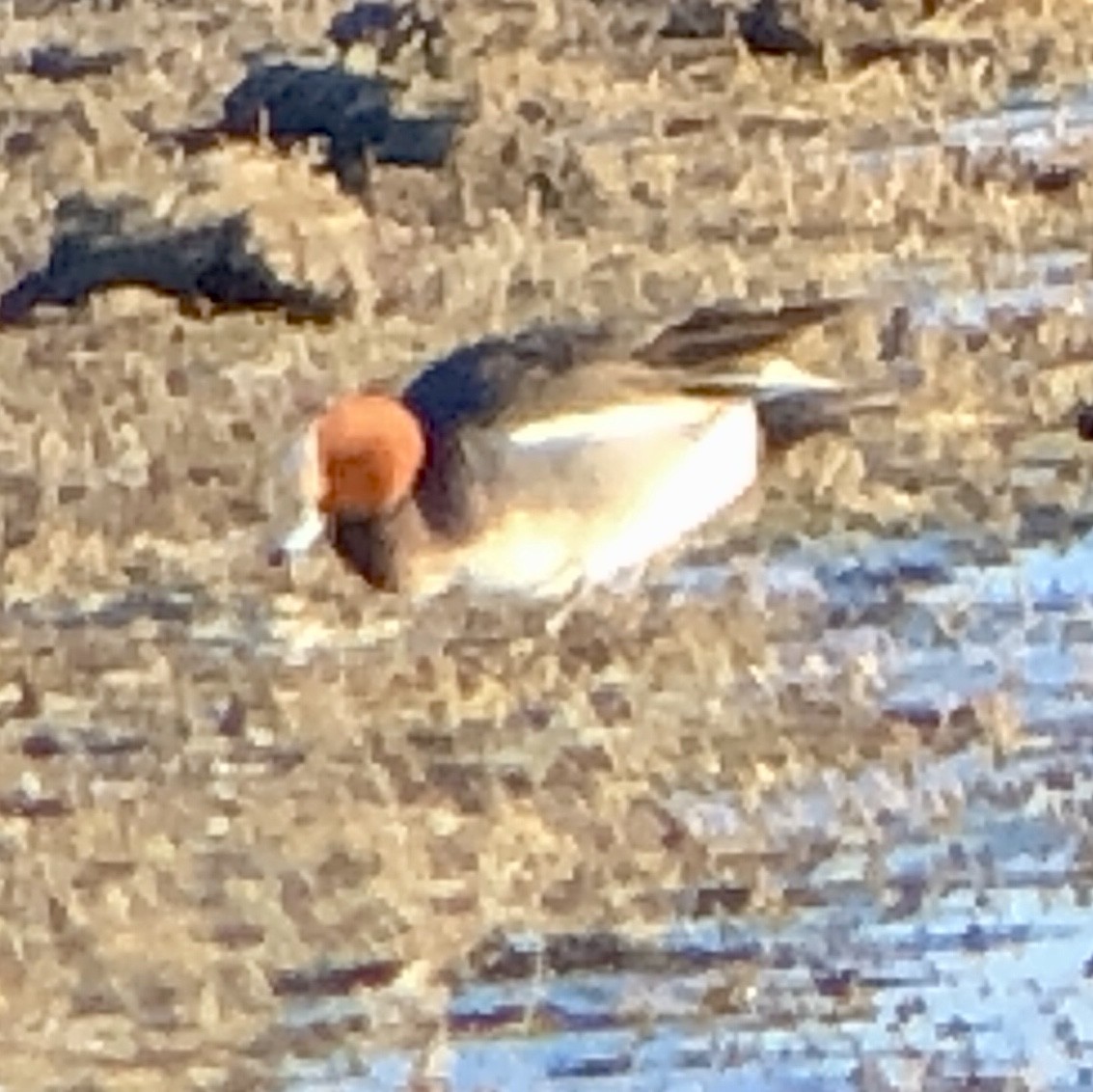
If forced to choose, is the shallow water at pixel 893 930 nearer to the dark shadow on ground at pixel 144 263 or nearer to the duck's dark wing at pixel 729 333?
the duck's dark wing at pixel 729 333

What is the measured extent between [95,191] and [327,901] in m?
0.25

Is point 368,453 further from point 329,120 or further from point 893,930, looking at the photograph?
point 893,930

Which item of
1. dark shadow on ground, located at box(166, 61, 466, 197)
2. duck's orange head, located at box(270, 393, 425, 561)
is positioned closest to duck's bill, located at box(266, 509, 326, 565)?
duck's orange head, located at box(270, 393, 425, 561)

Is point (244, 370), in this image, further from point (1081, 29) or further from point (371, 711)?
point (1081, 29)

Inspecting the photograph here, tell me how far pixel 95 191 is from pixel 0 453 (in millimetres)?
92

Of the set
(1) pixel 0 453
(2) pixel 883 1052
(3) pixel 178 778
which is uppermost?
(1) pixel 0 453

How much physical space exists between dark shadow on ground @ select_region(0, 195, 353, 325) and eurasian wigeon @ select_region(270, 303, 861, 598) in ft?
0.19

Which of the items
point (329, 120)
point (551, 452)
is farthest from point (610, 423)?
point (329, 120)

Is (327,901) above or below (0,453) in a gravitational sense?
below

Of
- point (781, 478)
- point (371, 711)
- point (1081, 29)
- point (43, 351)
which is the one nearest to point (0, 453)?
point (43, 351)

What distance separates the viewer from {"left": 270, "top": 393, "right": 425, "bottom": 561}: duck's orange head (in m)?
1.02

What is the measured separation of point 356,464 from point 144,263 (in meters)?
0.11

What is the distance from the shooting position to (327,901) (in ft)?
3.43

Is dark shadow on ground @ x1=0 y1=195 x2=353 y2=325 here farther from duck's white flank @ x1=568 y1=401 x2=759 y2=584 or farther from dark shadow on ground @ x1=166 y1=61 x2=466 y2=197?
duck's white flank @ x1=568 y1=401 x2=759 y2=584
